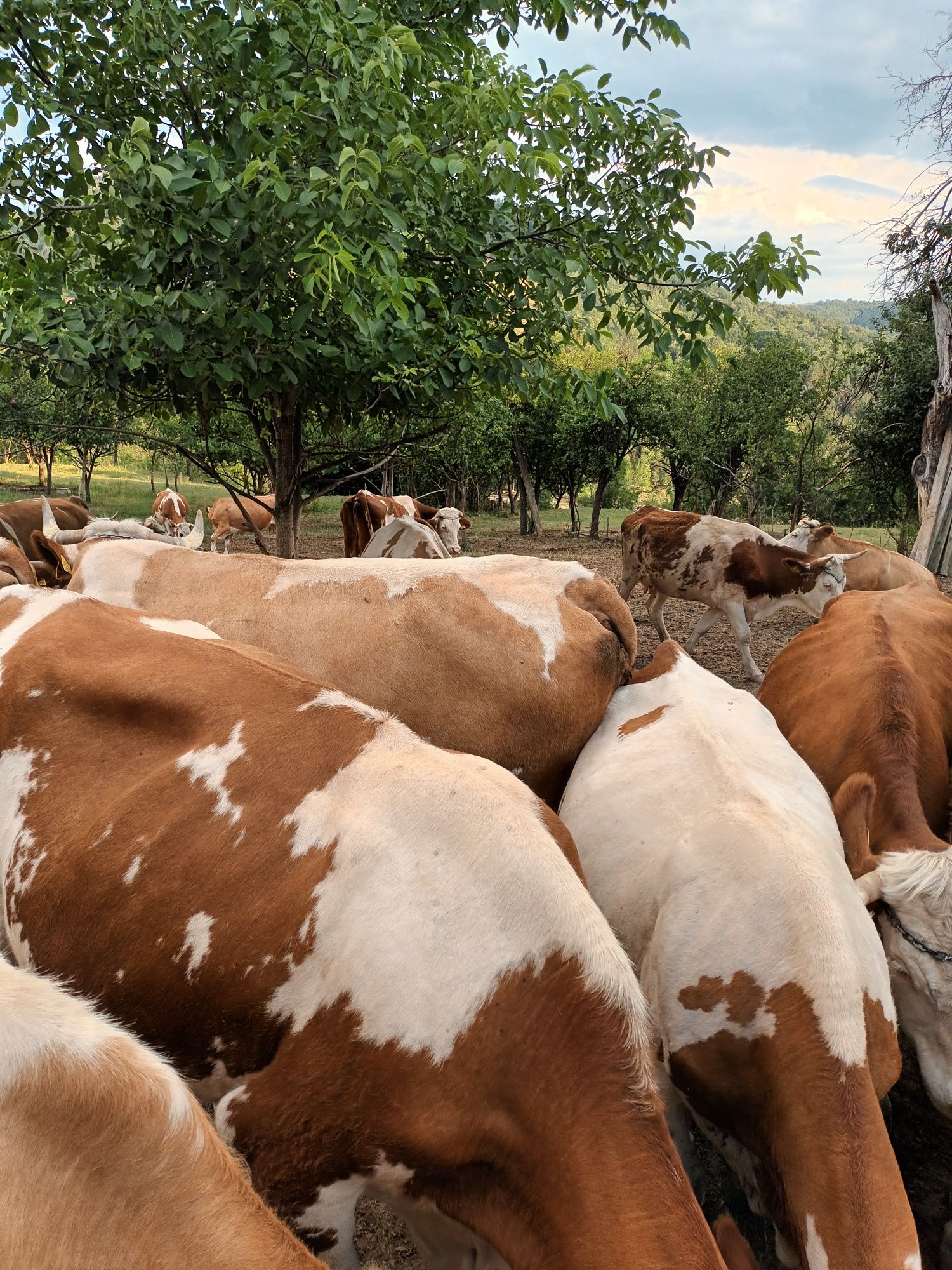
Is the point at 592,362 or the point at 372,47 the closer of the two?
the point at 372,47

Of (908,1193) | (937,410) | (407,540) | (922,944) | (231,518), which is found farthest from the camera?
(231,518)

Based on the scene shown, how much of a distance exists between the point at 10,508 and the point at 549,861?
14.0m

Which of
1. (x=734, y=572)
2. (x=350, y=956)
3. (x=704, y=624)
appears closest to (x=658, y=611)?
(x=704, y=624)

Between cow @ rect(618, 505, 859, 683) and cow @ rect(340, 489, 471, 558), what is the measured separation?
3.16m

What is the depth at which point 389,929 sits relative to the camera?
186 centimetres

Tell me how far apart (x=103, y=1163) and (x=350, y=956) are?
94cm

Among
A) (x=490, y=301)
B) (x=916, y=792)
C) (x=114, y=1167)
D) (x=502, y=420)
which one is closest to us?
(x=114, y=1167)

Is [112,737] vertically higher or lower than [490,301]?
lower

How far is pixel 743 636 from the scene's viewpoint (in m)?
10.5

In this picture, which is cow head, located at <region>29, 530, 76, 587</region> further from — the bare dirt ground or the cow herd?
the bare dirt ground

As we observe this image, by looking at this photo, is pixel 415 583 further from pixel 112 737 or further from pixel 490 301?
pixel 490 301

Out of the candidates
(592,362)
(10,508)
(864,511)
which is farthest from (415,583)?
(592,362)

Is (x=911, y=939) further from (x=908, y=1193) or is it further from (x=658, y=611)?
(x=658, y=611)

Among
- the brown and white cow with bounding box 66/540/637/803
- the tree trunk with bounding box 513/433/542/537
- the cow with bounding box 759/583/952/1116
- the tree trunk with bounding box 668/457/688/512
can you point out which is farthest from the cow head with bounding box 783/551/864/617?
the tree trunk with bounding box 668/457/688/512
